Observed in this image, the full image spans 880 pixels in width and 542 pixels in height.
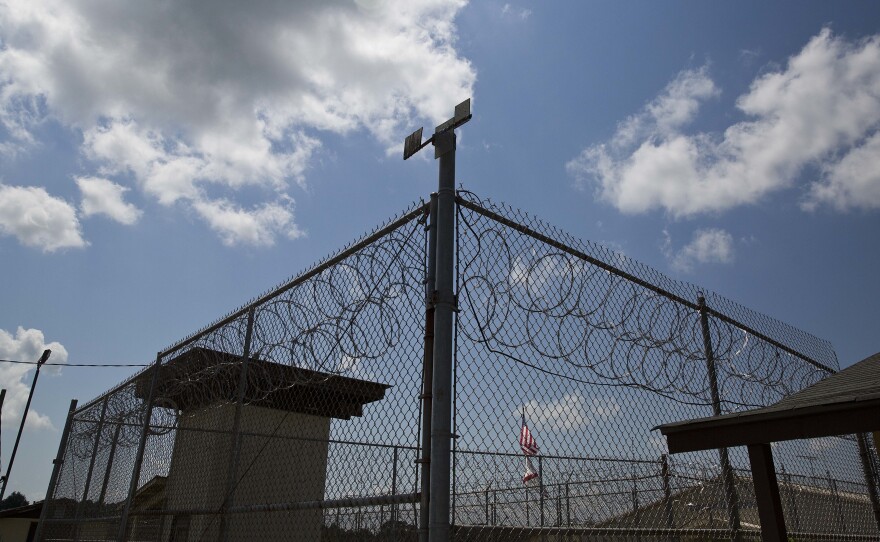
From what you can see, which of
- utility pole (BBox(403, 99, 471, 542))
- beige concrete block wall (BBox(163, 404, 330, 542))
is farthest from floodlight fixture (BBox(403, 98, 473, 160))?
beige concrete block wall (BBox(163, 404, 330, 542))

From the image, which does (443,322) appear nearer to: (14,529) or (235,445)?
(235,445)

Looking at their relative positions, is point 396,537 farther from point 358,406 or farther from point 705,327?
point 705,327

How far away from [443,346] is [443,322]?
0.42 feet

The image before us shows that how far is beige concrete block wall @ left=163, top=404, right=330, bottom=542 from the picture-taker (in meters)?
5.78

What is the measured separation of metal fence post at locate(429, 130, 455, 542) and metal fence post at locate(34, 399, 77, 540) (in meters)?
7.63

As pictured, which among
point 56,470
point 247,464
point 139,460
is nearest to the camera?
point 247,464

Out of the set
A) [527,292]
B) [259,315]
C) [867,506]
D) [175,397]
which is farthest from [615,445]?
[867,506]

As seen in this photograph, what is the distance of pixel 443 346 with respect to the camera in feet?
10.6

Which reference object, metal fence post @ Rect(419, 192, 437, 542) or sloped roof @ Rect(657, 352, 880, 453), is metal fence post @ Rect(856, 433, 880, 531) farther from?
metal fence post @ Rect(419, 192, 437, 542)

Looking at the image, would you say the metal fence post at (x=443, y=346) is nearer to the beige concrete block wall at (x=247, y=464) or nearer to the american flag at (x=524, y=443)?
the american flag at (x=524, y=443)

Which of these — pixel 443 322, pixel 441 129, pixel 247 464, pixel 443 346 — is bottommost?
pixel 247 464

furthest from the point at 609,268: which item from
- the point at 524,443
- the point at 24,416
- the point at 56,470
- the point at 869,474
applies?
the point at 24,416

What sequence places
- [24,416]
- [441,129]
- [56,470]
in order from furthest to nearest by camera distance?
1. [24,416]
2. [56,470]
3. [441,129]

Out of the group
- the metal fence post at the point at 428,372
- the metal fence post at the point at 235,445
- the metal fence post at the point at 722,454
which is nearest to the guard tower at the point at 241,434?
the metal fence post at the point at 235,445
